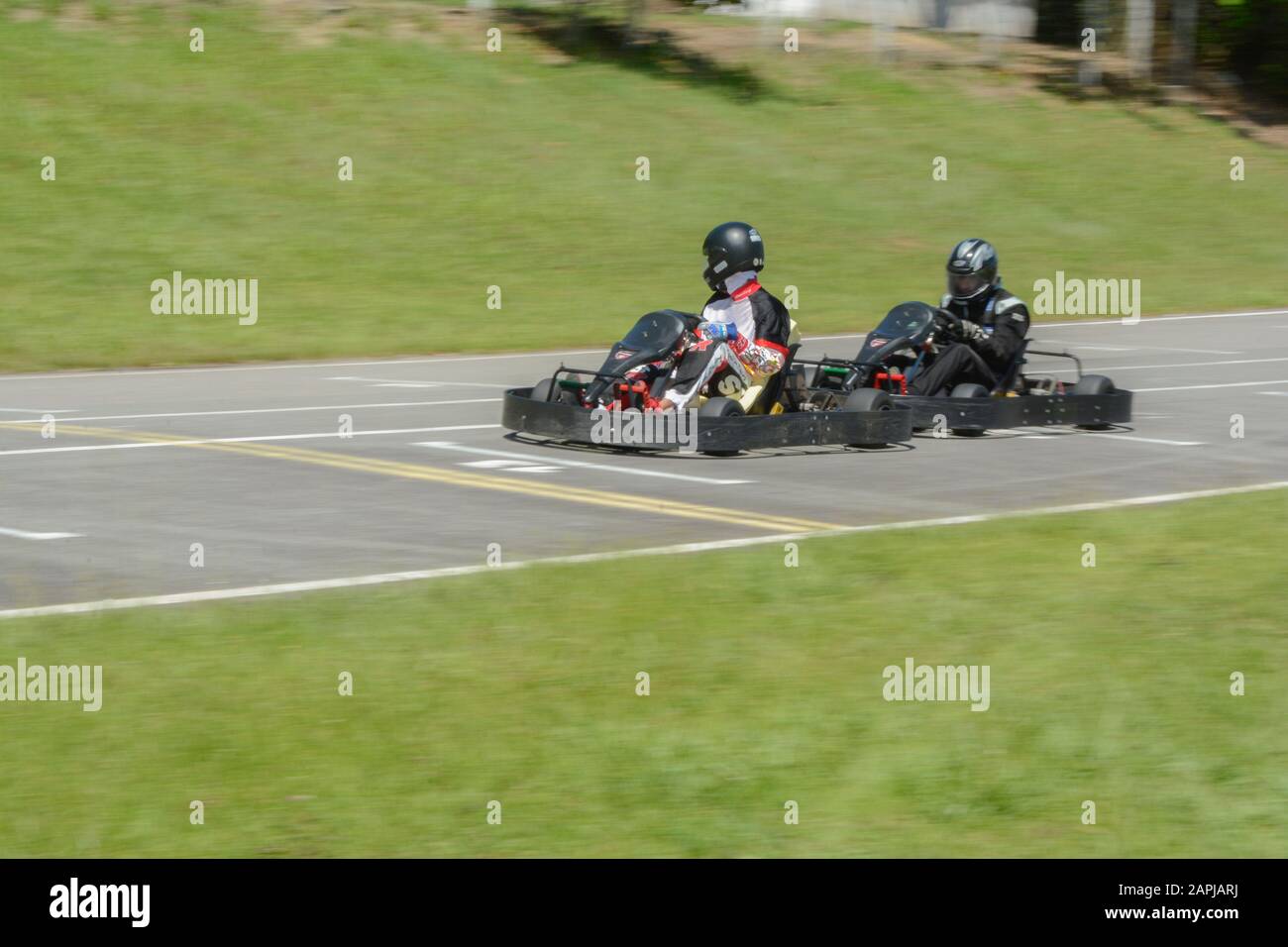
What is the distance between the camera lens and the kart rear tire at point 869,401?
13.4 metres

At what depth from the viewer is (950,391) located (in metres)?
14.4

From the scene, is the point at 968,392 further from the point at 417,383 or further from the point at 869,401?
the point at 417,383

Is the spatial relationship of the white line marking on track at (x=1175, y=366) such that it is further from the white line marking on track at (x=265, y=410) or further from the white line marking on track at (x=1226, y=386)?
the white line marking on track at (x=265, y=410)

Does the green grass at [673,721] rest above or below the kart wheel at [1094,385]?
below

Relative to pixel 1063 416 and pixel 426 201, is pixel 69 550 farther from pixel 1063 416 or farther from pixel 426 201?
pixel 426 201

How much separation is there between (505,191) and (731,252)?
55.4 feet

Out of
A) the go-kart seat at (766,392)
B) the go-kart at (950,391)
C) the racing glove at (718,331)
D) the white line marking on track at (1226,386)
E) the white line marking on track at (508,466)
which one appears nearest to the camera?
the white line marking on track at (508,466)

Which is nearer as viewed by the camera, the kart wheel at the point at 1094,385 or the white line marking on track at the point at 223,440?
the white line marking on track at the point at 223,440

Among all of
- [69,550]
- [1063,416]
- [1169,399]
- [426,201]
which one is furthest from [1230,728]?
[426,201]

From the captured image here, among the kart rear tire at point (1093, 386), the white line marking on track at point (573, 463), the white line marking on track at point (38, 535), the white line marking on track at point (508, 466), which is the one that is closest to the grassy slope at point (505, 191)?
the white line marking on track at point (573, 463)

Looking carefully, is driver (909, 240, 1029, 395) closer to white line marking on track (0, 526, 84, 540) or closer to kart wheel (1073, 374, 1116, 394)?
kart wheel (1073, 374, 1116, 394)

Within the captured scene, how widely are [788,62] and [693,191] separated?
10.2m

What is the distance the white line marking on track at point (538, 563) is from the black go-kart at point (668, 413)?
2400 mm

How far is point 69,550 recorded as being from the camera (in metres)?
9.10
